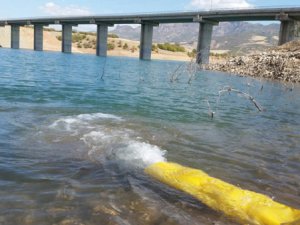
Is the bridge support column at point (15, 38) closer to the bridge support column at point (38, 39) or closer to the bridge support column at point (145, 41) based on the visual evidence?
the bridge support column at point (38, 39)

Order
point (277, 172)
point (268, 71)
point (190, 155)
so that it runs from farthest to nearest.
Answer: point (268, 71) < point (190, 155) < point (277, 172)

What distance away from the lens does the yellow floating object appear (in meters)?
6.15

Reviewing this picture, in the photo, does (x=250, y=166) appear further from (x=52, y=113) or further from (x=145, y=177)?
(x=52, y=113)

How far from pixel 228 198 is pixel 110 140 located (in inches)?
197

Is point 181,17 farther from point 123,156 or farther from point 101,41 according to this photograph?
point 123,156

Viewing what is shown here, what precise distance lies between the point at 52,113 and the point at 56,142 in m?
4.91

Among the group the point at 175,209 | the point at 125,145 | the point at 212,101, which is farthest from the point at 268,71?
the point at 175,209

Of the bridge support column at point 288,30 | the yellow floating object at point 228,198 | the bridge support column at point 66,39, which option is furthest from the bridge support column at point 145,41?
the yellow floating object at point 228,198

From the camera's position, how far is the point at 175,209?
6473 mm

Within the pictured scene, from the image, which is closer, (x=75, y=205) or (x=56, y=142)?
(x=75, y=205)

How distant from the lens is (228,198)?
6852 mm

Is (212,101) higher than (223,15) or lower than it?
lower

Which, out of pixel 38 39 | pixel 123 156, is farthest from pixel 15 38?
pixel 123 156

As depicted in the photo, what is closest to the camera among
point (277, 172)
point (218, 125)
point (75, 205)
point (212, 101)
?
point (75, 205)
